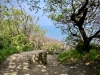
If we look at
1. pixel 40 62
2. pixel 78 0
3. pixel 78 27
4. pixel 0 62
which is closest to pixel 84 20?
pixel 78 27

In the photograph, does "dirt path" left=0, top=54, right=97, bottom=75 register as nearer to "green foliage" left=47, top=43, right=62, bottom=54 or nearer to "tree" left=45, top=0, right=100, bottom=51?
"tree" left=45, top=0, right=100, bottom=51

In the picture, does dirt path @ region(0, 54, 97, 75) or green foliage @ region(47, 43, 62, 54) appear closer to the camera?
dirt path @ region(0, 54, 97, 75)

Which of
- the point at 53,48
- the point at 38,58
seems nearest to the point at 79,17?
the point at 38,58

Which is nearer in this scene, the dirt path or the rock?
the dirt path

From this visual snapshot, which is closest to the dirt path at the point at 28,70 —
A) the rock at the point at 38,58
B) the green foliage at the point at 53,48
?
the rock at the point at 38,58

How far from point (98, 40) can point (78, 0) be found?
303 centimetres

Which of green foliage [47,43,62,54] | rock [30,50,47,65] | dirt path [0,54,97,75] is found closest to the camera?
dirt path [0,54,97,75]

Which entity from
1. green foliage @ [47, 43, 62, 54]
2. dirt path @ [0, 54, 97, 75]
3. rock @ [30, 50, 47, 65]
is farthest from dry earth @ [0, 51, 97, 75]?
green foliage @ [47, 43, 62, 54]

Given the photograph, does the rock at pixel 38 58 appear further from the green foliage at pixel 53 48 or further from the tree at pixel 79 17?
the green foliage at pixel 53 48

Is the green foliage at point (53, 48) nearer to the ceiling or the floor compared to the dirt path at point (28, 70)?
nearer to the floor

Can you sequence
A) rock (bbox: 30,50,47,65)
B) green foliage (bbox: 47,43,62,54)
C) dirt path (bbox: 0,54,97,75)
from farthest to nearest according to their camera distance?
green foliage (bbox: 47,43,62,54) → rock (bbox: 30,50,47,65) → dirt path (bbox: 0,54,97,75)

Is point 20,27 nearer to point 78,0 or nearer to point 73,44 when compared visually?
point 73,44

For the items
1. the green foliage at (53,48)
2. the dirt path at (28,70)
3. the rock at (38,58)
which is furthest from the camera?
the green foliage at (53,48)

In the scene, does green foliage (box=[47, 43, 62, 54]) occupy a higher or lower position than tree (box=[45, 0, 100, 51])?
lower
